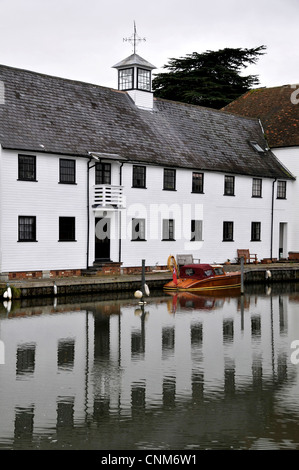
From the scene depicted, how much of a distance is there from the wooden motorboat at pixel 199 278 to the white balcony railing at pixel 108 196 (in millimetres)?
4186

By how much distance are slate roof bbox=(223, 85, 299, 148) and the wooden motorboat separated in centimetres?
1486

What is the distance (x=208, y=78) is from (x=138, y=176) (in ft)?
94.3

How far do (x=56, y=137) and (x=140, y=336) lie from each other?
49.3 feet

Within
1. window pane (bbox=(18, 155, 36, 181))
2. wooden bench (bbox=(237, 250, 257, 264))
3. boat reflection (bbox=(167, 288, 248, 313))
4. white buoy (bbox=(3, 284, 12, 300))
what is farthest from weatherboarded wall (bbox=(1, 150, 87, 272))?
wooden bench (bbox=(237, 250, 257, 264))

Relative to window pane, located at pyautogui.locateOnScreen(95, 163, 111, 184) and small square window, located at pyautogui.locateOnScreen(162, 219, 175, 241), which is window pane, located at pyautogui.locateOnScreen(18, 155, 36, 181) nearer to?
window pane, located at pyautogui.locateOnScreen(95, 163, 111, 184)

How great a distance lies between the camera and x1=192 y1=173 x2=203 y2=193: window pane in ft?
137

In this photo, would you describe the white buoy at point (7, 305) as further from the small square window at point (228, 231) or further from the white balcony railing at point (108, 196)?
the small square window at point (228, 231)

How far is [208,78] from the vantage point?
64.4m

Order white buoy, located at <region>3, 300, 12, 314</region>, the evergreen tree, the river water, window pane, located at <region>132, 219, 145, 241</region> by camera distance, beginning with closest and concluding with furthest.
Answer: the river water, white buoy, located at <region>3, 300, 12, 314</region>, window pane, located at <region>132, 219, 145, 241</region>, the evergreen tree

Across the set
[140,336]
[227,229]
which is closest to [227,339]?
[140,336]

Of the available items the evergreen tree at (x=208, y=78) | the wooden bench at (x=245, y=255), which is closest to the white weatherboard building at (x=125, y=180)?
the wooden bench at (x=245, y=255)

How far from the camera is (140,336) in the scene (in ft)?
75.8

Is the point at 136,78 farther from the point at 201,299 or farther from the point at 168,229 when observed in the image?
the point at 201,299
